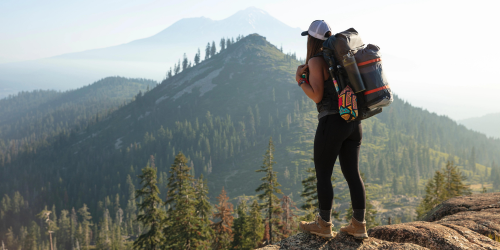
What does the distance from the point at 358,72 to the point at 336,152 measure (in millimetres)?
1278

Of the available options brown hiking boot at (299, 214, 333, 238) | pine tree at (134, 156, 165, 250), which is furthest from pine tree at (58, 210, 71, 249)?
brown hiking boot at (299, 214, 333, 238)

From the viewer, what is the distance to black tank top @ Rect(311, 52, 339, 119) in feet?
14.7

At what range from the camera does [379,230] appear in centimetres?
584

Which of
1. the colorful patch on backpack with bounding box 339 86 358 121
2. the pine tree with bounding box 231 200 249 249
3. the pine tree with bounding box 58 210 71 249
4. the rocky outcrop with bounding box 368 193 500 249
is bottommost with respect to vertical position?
the pine tree with bounding box 58 210 71 249

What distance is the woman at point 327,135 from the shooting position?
4504 mm

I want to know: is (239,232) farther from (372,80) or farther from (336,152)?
(372,80)

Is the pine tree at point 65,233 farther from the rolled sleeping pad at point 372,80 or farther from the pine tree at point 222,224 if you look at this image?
→ the rolled sleeping pad at point 372,80

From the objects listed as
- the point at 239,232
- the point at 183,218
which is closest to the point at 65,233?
the point at 239,232

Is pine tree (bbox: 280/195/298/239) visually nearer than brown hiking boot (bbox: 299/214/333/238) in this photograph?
No

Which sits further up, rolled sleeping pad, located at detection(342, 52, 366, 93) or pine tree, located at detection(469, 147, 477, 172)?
rolled sleeping pad, located at detection(342, 52, 366, 93)

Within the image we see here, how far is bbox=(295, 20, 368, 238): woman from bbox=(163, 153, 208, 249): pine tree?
21.5 metres

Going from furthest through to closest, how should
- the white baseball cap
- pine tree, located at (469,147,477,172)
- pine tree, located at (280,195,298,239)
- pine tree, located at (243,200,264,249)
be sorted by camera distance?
1. pine tree, located at (469,147,477,172)
2. pine tree, located at (243,200,264,249)
3. pine tree, located at (280,195,298,239)
4. the white baseball cap

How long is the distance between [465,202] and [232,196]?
531 ft

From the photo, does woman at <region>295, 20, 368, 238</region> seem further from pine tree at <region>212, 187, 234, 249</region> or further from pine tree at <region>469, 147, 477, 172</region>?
pine tree at <region>469, 147, 477, 172</region>
